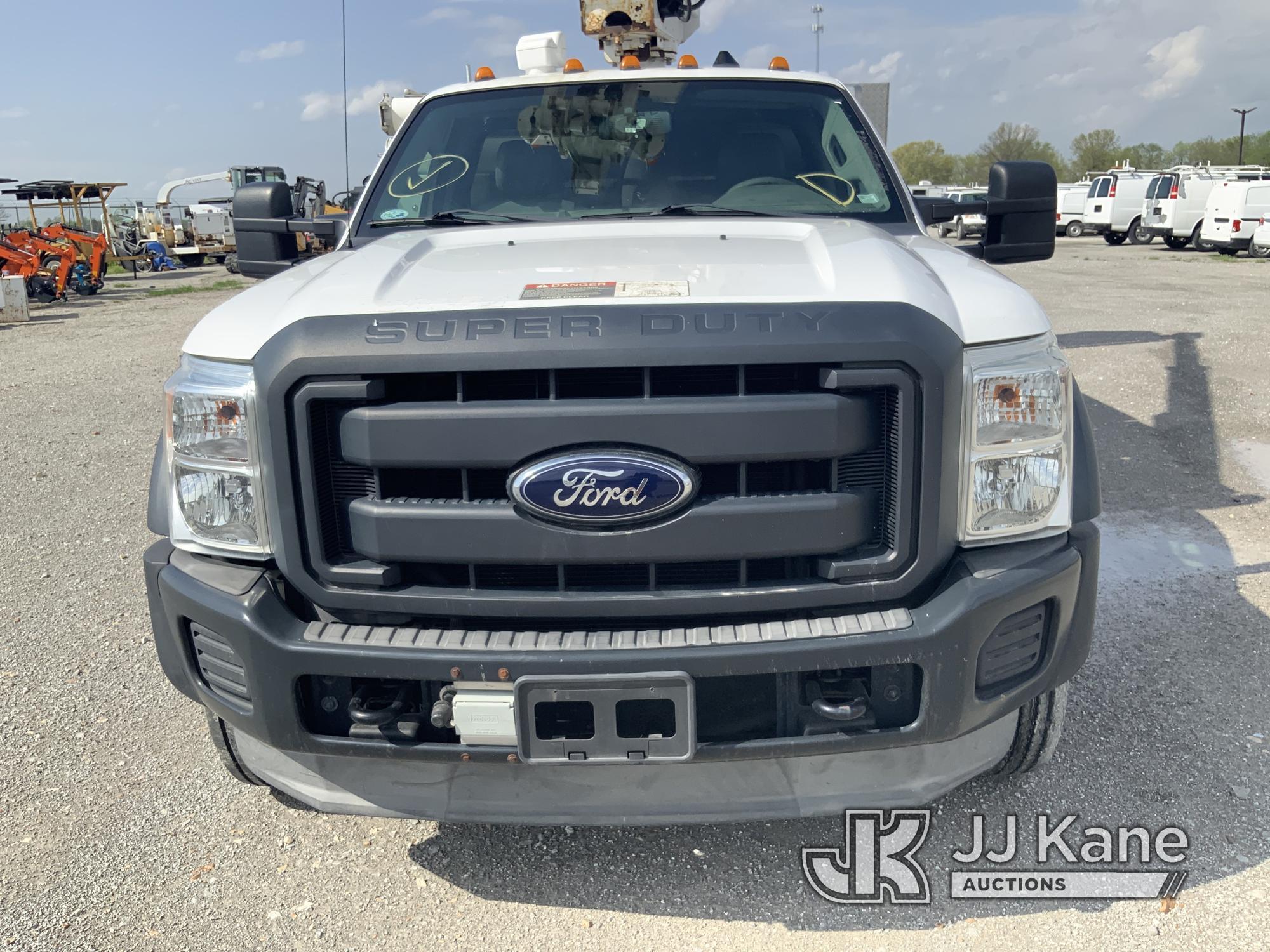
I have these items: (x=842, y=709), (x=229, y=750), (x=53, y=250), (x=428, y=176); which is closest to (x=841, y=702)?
(x=842, y=709)

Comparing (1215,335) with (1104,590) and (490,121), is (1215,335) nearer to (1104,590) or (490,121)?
(1104,590)

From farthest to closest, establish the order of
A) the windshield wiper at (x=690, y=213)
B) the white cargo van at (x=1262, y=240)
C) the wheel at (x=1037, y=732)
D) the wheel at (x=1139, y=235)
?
the wheel at (x=1139, y=235)
the white cargo van at (x=1262, y=240)
the windshield wiper at (x=690, y=213)
the wheel at (x=1037, y=732)

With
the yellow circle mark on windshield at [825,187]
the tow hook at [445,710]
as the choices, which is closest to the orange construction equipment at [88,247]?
the yellow circle mark on windshield at [825,187]

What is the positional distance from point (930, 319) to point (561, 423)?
0.82 meters

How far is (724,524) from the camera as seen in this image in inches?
86.9

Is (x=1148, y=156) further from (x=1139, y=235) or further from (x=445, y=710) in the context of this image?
(x=445, y=710)

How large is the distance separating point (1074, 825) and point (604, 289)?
6.40ft

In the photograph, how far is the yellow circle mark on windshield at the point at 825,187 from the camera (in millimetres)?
3553

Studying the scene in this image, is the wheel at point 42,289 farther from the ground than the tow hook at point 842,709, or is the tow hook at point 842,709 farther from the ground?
the wheel at point 42,289

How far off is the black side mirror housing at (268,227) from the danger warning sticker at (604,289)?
62.8 inches

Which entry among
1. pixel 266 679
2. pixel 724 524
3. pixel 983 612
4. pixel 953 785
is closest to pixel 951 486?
pixel 983 612

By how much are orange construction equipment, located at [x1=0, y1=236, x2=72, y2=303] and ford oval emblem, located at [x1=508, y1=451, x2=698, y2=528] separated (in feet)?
67.8

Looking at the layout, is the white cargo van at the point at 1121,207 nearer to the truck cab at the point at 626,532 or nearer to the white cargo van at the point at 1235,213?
the white cargo van at the point at 1235,213

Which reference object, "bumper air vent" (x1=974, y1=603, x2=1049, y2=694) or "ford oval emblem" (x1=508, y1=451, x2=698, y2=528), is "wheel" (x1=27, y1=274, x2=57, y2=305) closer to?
"ford oval emblem" (x1=508, y1=451, x2=698, y2=528)
